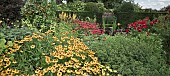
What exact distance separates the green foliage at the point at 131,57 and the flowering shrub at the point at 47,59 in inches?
6.4

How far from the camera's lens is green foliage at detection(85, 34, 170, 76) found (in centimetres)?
476

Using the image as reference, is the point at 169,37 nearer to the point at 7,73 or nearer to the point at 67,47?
the point at 67,47

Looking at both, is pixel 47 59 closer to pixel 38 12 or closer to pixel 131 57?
pixel 131 57

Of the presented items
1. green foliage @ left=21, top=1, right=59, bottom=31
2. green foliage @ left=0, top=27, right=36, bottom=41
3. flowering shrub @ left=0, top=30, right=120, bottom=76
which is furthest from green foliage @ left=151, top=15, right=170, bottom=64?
green foliage @ left=21, top=1, right=59, bottom=31

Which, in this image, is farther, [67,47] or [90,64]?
[67,47]

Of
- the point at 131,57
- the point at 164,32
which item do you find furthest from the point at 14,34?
the point at 164,32

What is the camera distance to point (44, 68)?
4.57 m

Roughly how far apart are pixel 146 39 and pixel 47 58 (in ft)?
7.45

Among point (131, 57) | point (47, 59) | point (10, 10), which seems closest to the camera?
point (47, 59)

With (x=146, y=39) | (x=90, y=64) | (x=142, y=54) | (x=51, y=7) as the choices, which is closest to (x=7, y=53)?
(x=90, y=64)

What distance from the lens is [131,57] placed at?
4988 millimetres

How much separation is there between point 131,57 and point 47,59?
1.28 m

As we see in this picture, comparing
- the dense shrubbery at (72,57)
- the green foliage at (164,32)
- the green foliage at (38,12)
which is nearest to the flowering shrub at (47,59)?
the dense shrubbery at (72,57)

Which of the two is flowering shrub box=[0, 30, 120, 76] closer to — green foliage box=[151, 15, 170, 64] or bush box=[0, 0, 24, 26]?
green foliage box=[151, 15, 170, 64]
